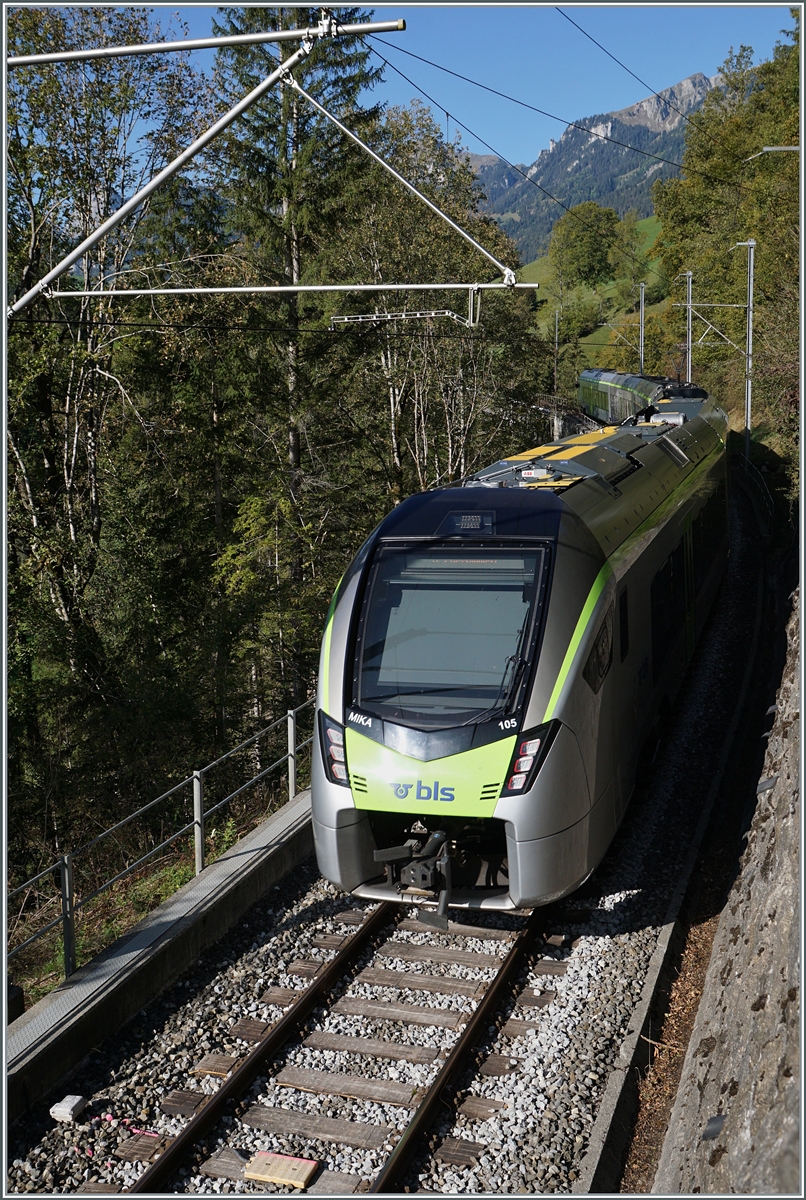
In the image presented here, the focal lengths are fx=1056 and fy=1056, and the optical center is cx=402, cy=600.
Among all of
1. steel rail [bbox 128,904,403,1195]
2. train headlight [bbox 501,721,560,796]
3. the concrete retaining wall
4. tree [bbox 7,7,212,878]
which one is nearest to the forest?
tree [bbox 7,7,212,878]

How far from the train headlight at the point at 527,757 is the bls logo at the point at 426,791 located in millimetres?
387

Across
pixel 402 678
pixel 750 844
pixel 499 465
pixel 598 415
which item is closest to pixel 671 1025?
pixel 750 844

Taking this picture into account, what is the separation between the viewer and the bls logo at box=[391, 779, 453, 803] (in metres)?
7.32

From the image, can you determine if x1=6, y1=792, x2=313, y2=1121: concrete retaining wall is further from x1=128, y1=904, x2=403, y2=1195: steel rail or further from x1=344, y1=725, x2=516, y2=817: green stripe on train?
x1=344, y1=725, x2=516, y2=817: green stripe on train

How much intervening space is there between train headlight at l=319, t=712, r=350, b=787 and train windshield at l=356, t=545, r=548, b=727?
28 cm

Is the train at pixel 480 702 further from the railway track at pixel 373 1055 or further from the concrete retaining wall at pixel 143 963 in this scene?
the concrete retaining wall at pixel 143 963

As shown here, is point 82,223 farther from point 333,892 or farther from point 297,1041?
point 297,1041

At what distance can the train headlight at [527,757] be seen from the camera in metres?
7.26

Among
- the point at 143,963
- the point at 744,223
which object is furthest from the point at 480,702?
the point at 744,223

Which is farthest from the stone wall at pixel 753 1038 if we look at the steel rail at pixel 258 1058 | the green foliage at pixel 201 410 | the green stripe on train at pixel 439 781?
the green foliage at pixel 201 410

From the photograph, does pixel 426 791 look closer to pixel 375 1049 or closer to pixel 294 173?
pixel 375 1049

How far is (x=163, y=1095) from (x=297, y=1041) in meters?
0.96

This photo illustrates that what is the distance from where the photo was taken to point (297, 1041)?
23.1ft

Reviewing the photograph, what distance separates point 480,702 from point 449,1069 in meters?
2.43
